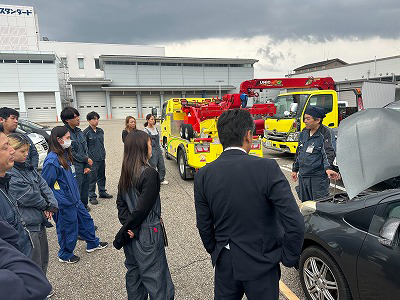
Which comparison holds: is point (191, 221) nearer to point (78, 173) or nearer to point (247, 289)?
point (78, 173)

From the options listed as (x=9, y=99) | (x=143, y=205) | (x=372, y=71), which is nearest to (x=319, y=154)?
(x=143, y=205)

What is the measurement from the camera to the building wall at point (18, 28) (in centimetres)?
4047

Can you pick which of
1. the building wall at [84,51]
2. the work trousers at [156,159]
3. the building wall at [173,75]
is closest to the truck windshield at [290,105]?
the work trousers at [156,159]

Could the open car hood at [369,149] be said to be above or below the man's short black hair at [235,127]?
below

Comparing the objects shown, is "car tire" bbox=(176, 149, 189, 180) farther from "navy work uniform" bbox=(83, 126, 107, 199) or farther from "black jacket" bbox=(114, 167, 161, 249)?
"black jacket" bbox=(114, 167, 161, 249)

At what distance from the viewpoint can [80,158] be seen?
476cm

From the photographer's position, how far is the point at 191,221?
485 cm

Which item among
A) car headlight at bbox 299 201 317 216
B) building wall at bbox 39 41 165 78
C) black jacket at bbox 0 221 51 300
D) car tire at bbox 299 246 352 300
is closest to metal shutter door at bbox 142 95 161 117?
building wall at bbox 39 41 165 78

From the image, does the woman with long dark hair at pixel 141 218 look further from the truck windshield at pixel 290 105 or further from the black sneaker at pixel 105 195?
the truck windshield at pixel 290 105

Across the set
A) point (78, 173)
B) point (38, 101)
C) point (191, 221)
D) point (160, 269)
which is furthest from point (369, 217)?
point (38, 101)

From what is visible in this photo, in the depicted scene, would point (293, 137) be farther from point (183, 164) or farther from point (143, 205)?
point (143, 205)

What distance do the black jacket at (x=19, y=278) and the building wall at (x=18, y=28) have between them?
5126 cm

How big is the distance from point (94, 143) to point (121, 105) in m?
37.0

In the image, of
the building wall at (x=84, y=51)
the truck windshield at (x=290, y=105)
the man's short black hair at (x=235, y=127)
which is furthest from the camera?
the building wall at (x=84, y=51)
